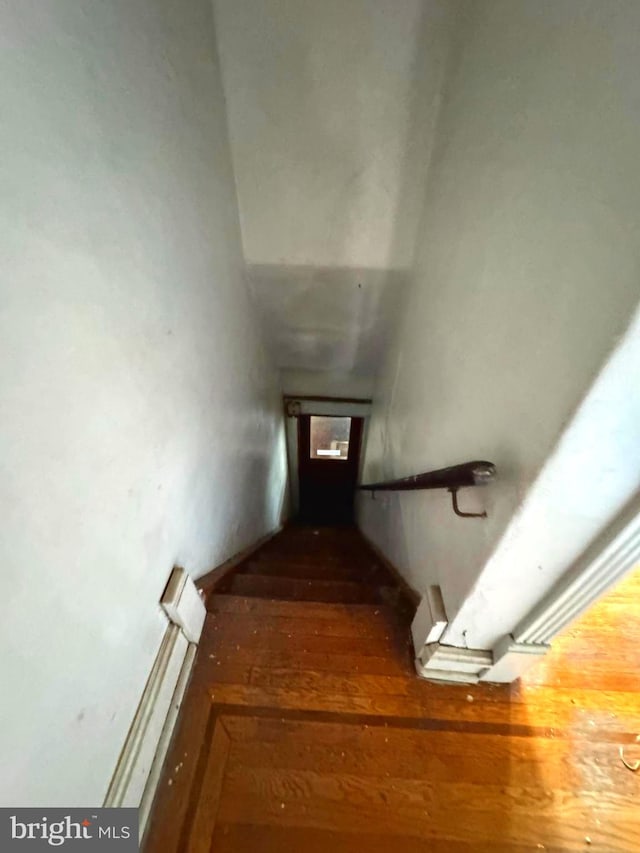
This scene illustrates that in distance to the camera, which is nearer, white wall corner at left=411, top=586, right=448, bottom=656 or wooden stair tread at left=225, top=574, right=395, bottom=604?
white wall corner at left=411, top=586, right=448, bottom=656

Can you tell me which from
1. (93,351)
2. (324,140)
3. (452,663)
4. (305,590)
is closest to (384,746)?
(452,663)

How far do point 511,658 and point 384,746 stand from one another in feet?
1.56

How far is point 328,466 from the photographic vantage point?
500cm

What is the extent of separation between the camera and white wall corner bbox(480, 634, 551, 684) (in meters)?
1.11

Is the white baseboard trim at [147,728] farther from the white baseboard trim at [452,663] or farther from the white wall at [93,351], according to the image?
the white baseboard trim at [452,663]

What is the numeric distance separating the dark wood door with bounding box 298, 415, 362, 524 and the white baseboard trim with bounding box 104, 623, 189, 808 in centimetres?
297

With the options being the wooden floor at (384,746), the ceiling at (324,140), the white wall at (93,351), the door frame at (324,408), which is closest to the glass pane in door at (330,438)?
the door frame at (324,408)

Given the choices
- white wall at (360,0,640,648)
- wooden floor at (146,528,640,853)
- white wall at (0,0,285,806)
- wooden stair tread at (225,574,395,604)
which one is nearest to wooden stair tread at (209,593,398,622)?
wooden floor at (146,528,640,853)

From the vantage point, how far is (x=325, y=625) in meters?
1.48

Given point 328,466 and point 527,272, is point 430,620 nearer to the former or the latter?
point 527,272

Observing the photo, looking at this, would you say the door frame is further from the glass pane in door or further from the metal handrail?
the metal handrail

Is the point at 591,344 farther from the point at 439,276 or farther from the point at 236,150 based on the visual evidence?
the point at 236,150

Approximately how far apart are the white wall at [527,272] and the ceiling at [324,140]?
0.19m

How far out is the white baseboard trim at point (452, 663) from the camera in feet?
3.92
